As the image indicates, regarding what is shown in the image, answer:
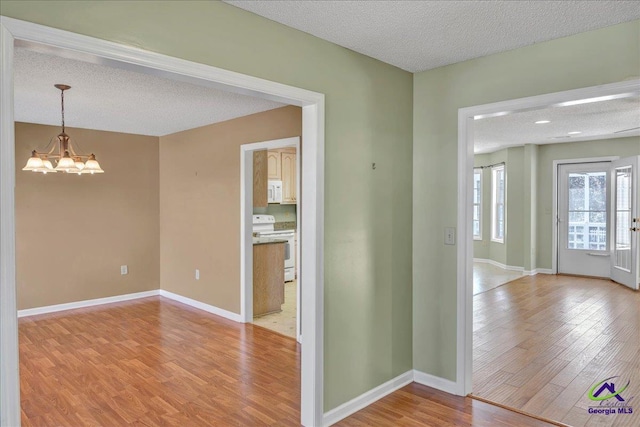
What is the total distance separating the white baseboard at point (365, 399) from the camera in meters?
2.83

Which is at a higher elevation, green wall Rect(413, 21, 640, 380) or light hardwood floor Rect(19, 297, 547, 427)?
green wall Rect(413, 21, 640, 380)

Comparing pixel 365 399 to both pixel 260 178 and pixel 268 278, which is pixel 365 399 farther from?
pixel 260 178

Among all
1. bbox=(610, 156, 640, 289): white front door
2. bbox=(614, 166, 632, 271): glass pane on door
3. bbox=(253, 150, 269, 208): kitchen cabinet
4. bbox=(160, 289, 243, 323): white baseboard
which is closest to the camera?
bbox=(160, 289, 243, 323): white baseboard

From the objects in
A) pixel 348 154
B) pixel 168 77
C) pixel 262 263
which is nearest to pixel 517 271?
pixel 262 263

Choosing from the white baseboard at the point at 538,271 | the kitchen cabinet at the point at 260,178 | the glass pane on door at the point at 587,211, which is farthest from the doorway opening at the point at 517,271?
the kitchen cabinet at the point at 260,178

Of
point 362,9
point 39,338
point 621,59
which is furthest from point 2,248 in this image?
point 39,338

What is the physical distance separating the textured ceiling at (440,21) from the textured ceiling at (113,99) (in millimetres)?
1524

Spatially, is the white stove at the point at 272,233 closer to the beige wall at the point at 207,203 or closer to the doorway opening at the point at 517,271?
the beige wall at the point at 207,203

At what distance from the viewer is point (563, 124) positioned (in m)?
6.06

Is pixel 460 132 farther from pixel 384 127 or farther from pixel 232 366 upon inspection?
pixel 232 366

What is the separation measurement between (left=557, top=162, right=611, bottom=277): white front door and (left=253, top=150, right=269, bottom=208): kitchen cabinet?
19.7 ft

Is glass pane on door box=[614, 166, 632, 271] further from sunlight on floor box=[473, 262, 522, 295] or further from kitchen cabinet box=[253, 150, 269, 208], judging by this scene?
kitchen cabinet box=[253, 150, 269, 208]

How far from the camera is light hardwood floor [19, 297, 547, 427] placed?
9.44 feet

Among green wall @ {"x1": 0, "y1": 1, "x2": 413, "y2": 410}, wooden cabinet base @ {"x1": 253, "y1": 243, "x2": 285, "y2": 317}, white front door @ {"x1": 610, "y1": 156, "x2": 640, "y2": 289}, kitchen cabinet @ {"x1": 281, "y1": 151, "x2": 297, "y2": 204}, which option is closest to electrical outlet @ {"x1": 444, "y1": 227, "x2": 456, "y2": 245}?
green wall @ {"x1": 0, "y1": 1, "x2": 413, "y2": 410}
